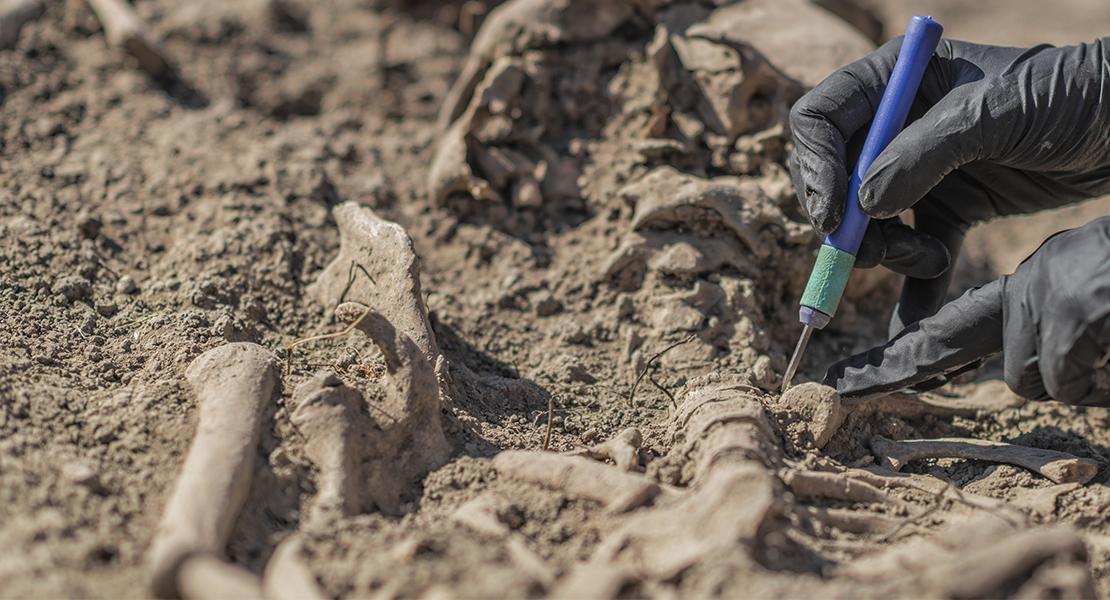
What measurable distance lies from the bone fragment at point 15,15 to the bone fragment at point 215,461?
313cm

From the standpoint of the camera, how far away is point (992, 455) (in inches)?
94.7

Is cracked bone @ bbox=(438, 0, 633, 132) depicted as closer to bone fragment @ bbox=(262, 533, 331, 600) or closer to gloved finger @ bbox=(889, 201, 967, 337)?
gloved finger @ bbox=(889, 201, 967, 337)

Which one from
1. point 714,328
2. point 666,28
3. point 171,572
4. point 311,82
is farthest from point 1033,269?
point 311,82

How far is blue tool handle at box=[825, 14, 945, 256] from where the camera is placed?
2.31 metres

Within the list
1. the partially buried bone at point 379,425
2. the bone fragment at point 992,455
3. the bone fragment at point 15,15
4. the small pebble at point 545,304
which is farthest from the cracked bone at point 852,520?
the bone fragment at point 15,15

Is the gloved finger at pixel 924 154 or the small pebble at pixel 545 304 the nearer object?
the gloved finger at pixel 924 154

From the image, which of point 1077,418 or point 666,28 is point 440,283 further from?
point 1077,418

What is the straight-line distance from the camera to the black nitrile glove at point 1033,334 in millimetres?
1932

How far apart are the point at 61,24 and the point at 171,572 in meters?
4.13

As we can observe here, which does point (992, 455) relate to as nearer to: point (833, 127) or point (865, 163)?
point (865, 163)

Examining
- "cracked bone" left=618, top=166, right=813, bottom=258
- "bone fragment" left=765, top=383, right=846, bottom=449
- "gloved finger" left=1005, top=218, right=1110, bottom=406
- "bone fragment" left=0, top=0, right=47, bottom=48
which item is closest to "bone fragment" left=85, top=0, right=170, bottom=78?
"bone fragment" left=0, top=0, right=47, bottom=48

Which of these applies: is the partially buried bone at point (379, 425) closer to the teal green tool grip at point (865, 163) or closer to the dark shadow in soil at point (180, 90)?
the teal green tool grip at point (865, 163)

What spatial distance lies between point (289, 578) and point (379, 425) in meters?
0.59

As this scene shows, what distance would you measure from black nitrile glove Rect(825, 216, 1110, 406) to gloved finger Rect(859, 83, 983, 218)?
0.38 meters
